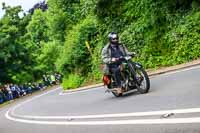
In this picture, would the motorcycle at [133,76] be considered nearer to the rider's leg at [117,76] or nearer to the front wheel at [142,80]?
the front wheel at [142,80]

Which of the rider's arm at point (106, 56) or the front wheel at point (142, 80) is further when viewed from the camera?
the rider's arm at point (106, 56)

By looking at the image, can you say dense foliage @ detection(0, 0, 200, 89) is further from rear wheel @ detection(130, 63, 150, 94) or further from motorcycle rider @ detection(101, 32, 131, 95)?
rear wheel @ detection(130, 63, 150, 94)

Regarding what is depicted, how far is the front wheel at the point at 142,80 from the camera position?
11430mm

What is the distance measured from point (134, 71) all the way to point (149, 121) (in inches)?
147

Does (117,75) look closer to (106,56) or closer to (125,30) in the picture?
(106,56)

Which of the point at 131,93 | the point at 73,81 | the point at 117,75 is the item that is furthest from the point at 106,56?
the point at 73,81

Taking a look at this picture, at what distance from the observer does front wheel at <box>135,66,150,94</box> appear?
37.5ft

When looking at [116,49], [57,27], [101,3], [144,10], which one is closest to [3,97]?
[57,27]

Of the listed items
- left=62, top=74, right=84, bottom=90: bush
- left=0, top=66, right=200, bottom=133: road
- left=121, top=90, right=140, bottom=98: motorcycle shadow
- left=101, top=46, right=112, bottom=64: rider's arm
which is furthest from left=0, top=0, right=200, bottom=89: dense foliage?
left=101, top=46, right=112, bottom=64: rider's arm

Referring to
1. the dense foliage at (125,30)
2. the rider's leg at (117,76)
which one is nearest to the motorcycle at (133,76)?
the rider's leg at (117,76)

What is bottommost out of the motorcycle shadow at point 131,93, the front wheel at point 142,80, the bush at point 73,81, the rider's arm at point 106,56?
the bush at point 73,81

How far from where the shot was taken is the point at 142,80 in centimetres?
1154

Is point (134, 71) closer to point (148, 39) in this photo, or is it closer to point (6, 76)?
point (148, 39)

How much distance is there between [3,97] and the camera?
37156 mm
